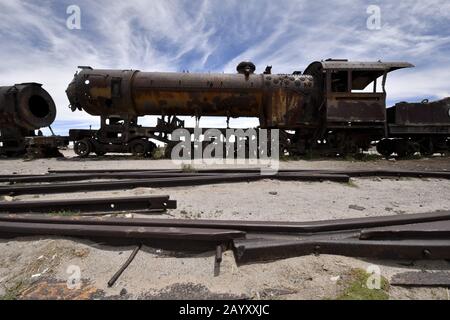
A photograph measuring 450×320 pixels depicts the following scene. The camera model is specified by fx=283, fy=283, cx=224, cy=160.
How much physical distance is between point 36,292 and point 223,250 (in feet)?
4.28

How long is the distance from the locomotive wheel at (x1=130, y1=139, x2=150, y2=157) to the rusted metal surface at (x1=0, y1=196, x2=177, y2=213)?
7.31 meters

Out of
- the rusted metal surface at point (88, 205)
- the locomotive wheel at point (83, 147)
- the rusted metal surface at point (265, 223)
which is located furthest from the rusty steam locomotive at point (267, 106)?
the rusted metal surface at point (265, 223)

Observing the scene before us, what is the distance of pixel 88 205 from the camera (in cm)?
334

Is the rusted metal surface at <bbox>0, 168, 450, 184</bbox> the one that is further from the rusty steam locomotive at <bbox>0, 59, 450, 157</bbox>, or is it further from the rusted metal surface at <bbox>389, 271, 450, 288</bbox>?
the rusty steam locomotive at <bbox>0, 59, 450, 157</bbox>

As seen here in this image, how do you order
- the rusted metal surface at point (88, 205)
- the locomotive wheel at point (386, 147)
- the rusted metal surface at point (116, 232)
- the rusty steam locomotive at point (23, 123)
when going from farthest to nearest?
1. the locomotive wheel at point (386, 147)
2. the rusty steam locomotive at point (23, 123)
3. the rusted metal surface at point (88, 205)
4. the rusted metal surface at point (116, 232)

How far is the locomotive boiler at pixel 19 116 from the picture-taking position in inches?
444

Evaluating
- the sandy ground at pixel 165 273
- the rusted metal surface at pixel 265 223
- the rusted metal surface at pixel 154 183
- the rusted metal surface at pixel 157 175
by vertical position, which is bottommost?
the sandy ground at pixel 165 273

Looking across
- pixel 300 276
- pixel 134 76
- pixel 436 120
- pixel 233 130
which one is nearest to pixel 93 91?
pixel 134 76

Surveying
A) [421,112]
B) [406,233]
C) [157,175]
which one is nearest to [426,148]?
[421,112]

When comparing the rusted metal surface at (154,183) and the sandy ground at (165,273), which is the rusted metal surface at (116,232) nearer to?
the sandy ground at (165,273)

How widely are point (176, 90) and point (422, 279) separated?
9706 mm

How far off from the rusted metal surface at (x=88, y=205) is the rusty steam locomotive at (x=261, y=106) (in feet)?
24.0
